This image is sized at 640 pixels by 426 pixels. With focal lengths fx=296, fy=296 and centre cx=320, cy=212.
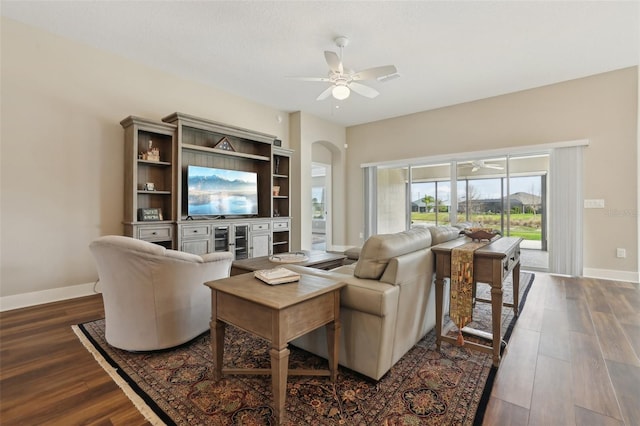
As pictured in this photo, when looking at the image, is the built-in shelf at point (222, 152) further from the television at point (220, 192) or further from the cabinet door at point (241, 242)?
the cabinet door at point (241, 242)

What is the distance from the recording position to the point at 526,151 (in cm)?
496

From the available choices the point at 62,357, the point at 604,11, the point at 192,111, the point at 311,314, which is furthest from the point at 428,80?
the point at 62,357

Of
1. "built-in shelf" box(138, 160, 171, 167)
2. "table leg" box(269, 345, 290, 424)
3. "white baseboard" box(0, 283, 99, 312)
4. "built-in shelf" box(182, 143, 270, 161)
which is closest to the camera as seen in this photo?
"table leg" box(269, 345, 290, 424)

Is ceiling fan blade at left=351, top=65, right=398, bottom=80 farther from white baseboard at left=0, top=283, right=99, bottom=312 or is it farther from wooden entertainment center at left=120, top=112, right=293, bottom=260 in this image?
white baseboard at left=0, top=283, right=99, bottom=312

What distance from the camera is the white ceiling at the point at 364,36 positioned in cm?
289

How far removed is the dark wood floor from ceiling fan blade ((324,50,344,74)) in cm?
298

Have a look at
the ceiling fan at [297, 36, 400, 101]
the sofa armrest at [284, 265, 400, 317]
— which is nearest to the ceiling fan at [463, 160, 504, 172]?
the ceiling fan at [297, 36, 400, 101]

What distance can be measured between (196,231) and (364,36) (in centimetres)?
322

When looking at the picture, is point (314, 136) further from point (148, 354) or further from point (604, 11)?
point (148, 354)

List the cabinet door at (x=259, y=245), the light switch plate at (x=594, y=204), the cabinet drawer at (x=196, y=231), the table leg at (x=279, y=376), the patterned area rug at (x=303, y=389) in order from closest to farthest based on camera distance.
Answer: the table leg at (x=279, y=376)
the patterned area rug at (x=303, y=389)
the cabinet drawer at (x=196, y=231)
the light switch plate at (x=594, y=204)
the cabinet door at (x=259, y=245)

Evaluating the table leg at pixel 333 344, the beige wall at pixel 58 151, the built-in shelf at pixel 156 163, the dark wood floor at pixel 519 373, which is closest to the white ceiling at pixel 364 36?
the beige wall at pixel 58 151

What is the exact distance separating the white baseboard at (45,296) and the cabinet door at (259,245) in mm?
2072

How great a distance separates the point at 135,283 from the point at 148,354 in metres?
0.55

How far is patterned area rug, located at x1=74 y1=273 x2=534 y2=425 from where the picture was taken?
4.93 feet
